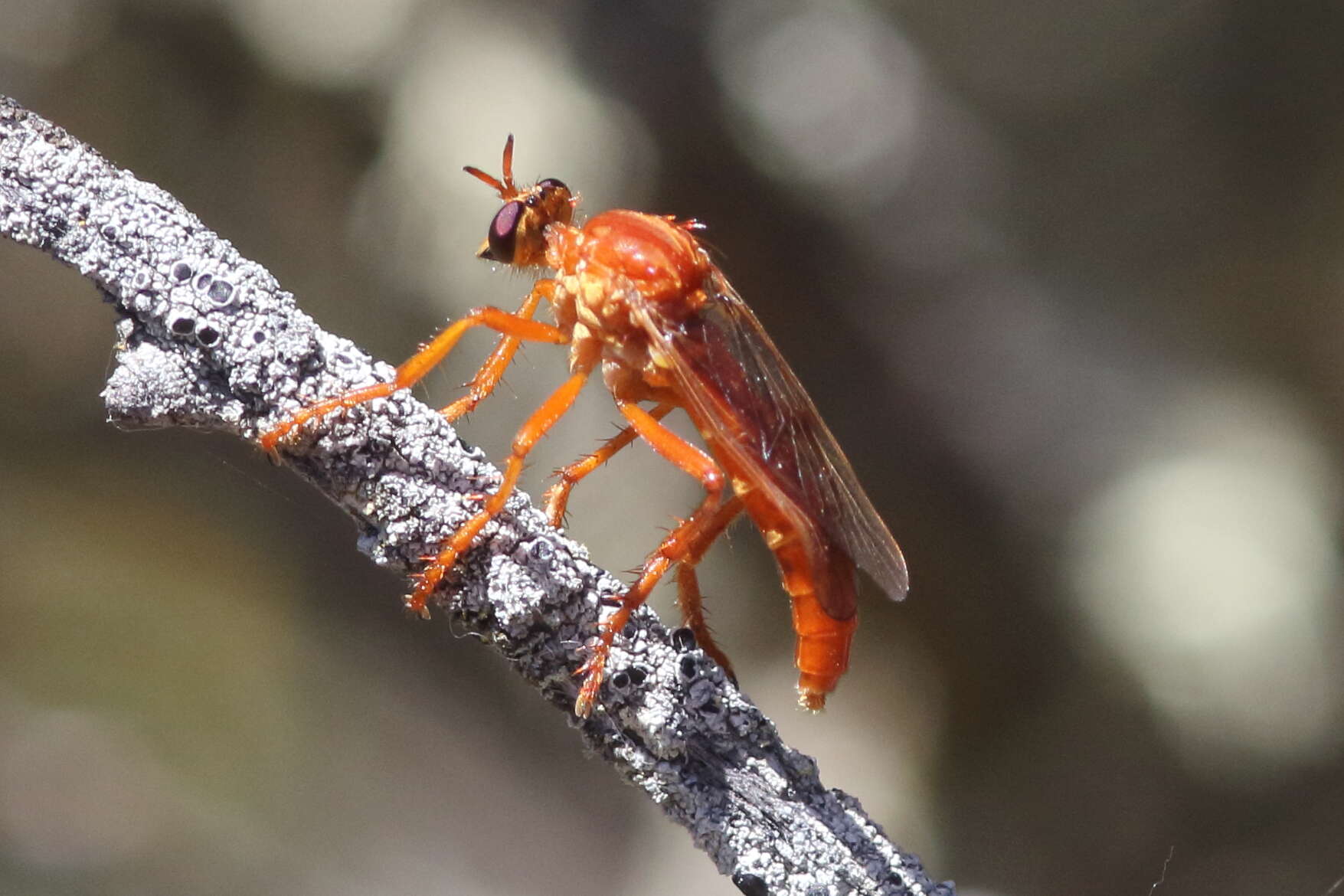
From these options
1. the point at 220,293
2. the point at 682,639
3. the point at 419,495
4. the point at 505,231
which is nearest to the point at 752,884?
the point at 682,639

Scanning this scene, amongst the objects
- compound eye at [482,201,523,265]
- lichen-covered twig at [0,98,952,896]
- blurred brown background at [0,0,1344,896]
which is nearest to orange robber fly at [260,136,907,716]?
compound eye at [482,201,523,265]

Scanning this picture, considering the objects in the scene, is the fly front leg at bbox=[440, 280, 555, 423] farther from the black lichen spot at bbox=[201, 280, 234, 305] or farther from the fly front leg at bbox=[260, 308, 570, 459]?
the black lichen spot at bbox=[201, 280, 234, 305]

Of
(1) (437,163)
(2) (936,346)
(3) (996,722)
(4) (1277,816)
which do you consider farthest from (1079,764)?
(1) (437,163)

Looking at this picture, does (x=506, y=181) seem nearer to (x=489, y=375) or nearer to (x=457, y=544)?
(x=489, y=375)

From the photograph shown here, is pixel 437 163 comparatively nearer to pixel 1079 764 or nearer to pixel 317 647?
pixel 317 647

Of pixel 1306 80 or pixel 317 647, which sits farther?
pixel 317 647

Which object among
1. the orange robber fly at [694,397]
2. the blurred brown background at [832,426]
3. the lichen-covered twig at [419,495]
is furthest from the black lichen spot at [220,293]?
the blurred brown background at [832,426]
